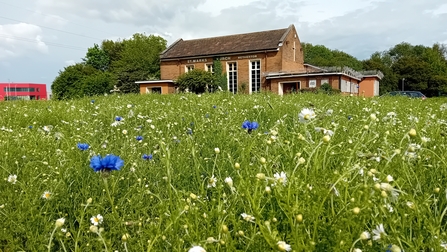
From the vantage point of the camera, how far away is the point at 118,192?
2186mm

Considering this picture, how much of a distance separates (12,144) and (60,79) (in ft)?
148

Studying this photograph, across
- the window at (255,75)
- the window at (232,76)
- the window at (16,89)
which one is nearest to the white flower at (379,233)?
the window at (255,75)

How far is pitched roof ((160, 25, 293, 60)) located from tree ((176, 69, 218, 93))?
9.94 ft

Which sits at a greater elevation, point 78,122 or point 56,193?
point 78,122

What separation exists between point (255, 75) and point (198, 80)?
17.7 ft

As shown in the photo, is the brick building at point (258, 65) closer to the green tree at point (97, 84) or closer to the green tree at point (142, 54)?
Result: the green tree at point (97, 84)

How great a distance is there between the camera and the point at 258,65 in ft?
102

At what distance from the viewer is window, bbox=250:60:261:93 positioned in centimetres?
3098

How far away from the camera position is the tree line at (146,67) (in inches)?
1628

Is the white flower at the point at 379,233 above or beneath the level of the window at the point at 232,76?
beneath

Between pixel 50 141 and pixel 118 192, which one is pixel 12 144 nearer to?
pixel 50 141

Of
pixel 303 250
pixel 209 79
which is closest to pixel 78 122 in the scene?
pixel 303 250

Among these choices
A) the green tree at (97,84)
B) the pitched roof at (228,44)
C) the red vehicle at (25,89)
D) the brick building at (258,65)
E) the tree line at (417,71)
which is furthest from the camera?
the red vehicle at (25,89)

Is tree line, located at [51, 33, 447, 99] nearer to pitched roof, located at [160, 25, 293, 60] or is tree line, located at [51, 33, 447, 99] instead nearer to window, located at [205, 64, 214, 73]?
pitched roof, located at [160, 25, 293, 60]
